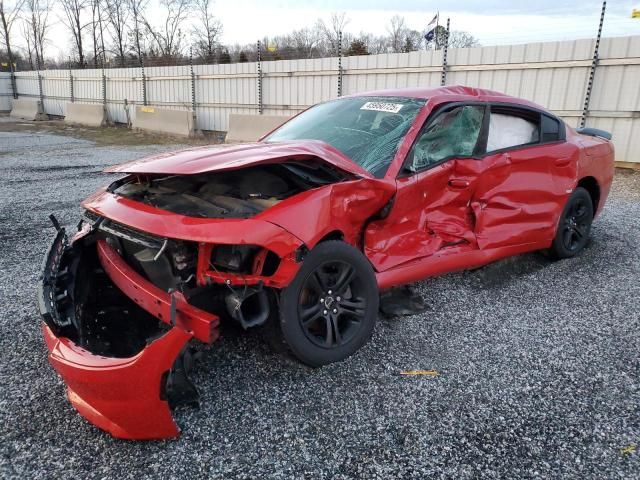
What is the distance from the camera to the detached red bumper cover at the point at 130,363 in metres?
1.98

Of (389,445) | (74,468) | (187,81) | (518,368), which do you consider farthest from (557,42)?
(187,81)

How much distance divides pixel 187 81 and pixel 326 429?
693 inches

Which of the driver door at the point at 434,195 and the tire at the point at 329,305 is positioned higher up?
the driver door at the point at 434,195

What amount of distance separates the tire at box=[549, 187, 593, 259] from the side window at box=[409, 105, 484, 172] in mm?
1333

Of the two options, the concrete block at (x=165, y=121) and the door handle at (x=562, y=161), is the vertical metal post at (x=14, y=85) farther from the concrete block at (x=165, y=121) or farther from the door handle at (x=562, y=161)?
the door handle at (x=562, y=161)

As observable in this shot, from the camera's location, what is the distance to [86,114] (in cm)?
2089

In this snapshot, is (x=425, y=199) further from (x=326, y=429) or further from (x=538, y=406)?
(x=326, y=429)

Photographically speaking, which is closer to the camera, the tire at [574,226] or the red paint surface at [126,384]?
the red paint surface at [126,384]

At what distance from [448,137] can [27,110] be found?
27.0 m

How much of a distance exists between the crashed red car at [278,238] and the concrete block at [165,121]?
1333 cm

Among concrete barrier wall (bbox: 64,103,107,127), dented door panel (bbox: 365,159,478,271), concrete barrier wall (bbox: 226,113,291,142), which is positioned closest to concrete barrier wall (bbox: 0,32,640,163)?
concrete barrier wall (bbox: 64,103,107,127)

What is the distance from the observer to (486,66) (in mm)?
11016

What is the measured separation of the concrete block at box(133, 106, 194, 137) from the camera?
16.3m

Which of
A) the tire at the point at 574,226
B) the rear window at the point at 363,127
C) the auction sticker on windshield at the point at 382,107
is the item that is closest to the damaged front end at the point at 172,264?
the rear window at the point at 363,127
